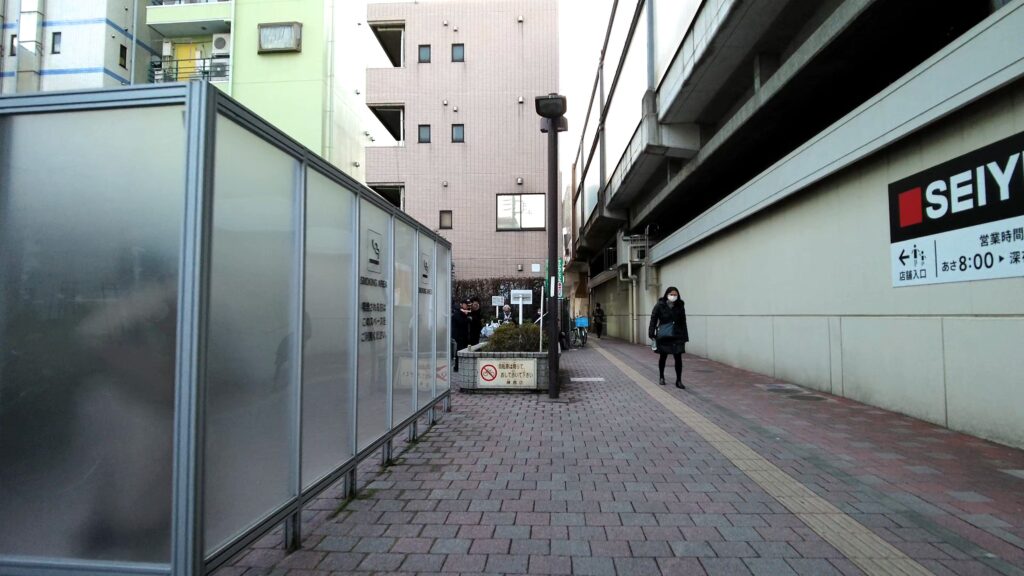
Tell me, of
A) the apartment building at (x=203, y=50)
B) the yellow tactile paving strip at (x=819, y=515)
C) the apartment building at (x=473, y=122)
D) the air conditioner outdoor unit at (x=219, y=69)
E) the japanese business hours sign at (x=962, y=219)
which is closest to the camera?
the yellow tactile paving strip at (x=819, y=515)

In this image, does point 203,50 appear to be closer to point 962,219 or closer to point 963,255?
point 962,219

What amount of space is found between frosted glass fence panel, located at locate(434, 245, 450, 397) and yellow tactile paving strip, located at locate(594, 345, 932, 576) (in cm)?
323

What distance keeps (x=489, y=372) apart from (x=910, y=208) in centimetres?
628

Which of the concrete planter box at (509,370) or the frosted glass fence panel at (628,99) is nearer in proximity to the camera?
the concrete planter box at (509,370)

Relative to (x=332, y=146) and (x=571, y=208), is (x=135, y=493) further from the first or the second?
(x=571, y=208)

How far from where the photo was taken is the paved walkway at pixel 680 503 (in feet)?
10.4

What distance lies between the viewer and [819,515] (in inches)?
150

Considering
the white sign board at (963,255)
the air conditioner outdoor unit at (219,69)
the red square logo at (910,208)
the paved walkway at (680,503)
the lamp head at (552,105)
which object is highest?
the air conditioner outdoor unit at (219,69)

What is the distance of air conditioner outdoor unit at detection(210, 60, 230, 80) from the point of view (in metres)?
24.8

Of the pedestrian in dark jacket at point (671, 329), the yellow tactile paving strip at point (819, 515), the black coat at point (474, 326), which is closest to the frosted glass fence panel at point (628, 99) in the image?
the black coat at point (474, 326)

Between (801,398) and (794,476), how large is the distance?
4.07 metres

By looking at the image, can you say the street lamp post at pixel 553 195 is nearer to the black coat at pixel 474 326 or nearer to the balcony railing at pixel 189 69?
the black coat at pixel 474 326

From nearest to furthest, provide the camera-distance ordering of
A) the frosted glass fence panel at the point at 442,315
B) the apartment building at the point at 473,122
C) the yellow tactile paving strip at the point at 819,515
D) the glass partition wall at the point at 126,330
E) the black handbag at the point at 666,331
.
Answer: the glass partition wall at the point at 126,330
the yellow tactile paving strip at the point at 819,515
the frosted glass fence panel at the point at 442,315
the black handbag at the point at 666,331
the apartment building at the point at 473,122

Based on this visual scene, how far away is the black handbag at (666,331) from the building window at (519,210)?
1537cm
